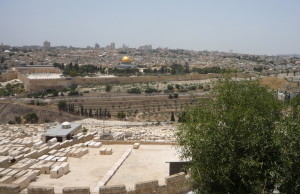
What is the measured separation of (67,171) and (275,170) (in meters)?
6.60

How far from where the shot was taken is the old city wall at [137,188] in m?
8.19

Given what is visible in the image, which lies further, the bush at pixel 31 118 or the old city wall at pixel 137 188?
the bush at pixel 31 118

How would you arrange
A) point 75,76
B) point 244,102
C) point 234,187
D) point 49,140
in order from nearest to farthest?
point 234,187 → point 244,102 → point 49,140 → point 75,76

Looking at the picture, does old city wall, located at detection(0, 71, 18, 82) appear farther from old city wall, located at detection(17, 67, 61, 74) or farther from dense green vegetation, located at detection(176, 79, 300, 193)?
dense green vegetation, located at detection(176, 79, 300, 193)

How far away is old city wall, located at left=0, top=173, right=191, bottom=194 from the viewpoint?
8.19 m

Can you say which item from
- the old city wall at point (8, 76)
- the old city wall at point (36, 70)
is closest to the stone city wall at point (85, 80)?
the old city wall at point (8, 76)

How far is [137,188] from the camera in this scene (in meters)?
8.54

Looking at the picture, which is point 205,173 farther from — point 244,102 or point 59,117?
point 59,117

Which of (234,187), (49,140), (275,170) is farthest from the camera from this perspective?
(49,140)

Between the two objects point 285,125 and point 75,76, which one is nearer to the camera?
point 285,125

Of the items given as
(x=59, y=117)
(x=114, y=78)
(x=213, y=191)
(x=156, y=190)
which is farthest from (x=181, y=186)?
(x=114, y=78)

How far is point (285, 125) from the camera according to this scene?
829 centimetres

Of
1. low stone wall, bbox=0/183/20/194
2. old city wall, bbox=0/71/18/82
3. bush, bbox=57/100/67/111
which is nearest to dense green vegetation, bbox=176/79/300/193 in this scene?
low stone wall, bbox=0/183/20/194

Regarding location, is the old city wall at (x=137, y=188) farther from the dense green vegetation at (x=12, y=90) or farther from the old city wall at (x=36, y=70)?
the old city wall at (x=36, y=70)
